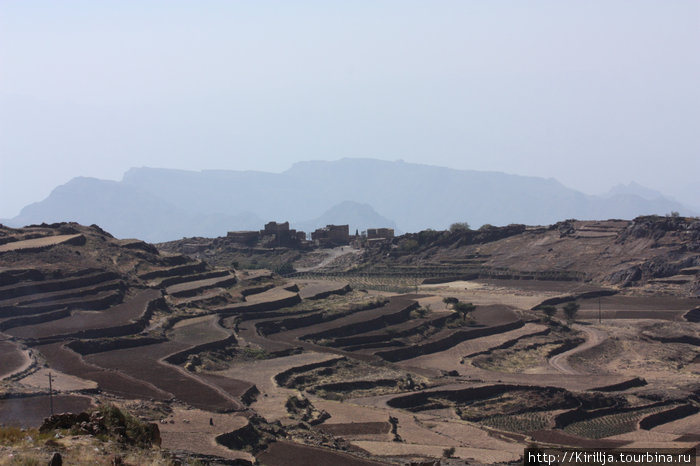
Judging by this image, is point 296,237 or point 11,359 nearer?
point 11,359

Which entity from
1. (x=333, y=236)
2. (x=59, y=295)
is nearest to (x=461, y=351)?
(x=59, y=295)

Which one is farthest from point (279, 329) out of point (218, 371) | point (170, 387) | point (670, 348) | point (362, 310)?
point (670, 348)

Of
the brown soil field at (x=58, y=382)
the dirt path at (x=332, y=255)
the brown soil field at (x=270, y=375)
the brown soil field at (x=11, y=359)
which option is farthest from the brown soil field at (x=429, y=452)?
the dirt path at (x=332, y=255)

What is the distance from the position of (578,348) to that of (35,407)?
33248 millimetres

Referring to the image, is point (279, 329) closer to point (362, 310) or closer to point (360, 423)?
point (362, 310)

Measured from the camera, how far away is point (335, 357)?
4331cm

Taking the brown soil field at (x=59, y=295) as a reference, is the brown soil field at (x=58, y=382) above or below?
below

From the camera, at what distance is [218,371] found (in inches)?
1580

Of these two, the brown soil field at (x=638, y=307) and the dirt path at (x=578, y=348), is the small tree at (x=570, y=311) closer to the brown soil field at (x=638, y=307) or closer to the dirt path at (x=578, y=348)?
the brown soil field at (x=638, y=307)

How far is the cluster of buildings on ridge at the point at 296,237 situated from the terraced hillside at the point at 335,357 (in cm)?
2461

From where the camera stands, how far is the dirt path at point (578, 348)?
4528 centimetres

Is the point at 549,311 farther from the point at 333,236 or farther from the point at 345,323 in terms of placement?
the point at 333,236

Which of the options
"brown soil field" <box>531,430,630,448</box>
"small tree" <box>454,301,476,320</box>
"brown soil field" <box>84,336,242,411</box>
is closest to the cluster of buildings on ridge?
"small tree" <box>454,301,476,320</box>

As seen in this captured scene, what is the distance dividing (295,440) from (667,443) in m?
12.3
